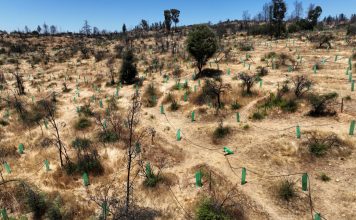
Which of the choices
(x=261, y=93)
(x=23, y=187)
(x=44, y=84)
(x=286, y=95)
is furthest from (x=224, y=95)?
(x=44, y=84)

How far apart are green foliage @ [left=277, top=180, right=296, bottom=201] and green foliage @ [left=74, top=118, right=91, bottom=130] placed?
1240cm

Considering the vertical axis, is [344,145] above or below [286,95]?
below

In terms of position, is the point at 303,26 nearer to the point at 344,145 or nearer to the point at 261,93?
the point at 261,93

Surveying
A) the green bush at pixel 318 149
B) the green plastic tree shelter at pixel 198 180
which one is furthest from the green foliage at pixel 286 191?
the green plastic tree shelter at pixel 198 180

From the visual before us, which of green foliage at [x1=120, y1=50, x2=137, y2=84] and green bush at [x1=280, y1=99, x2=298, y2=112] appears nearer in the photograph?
green bush at [x1=280, y1=99, x2=298, y2=112]

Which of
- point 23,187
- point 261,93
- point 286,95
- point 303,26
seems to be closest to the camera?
point 23,187

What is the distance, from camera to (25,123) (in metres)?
19.6

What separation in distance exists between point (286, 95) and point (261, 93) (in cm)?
186

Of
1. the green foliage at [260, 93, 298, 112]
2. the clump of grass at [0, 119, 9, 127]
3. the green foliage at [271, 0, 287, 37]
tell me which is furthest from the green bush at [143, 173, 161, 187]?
the green foliage at [271, 0, 287, 37]

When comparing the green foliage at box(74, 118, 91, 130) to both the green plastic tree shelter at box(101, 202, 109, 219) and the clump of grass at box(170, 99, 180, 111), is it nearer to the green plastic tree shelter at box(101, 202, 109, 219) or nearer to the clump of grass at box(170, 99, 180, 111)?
the clump of grass at box(170, 99, 180, 111)

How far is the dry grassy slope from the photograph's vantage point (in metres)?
10.6

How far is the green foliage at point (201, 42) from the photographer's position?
25.4 m

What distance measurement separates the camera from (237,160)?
1355 cm

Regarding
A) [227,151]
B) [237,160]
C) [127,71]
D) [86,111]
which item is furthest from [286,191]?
[127,71]
